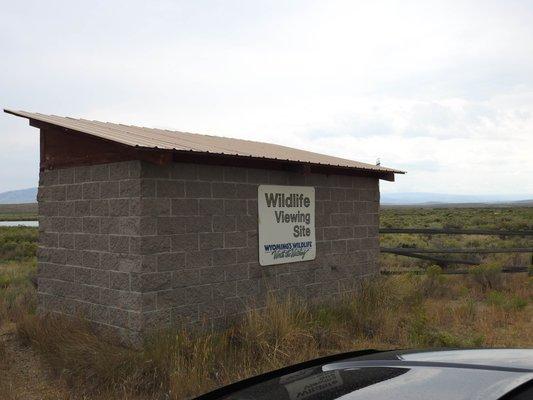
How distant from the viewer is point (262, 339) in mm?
6277

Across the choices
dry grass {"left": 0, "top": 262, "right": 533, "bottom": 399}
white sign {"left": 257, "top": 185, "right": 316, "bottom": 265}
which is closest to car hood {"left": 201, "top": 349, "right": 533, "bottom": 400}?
dry grass {"left": 0, "top": 262, "right": 533, "bottom": 399}

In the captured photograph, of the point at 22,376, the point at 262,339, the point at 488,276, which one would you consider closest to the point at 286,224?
the point at 262,339

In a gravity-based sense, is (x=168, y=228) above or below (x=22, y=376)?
above

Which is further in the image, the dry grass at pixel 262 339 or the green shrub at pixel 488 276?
the green shrub at pixel 488 276

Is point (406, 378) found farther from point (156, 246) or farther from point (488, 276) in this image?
point (488, 276)

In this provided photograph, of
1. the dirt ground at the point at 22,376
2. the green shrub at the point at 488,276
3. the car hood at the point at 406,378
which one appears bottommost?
the dirt ground at the point at 22,376

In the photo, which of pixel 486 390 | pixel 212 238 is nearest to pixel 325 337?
pixel 212 238

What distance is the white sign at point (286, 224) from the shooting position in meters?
7.37

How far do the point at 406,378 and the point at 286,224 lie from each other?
573cm

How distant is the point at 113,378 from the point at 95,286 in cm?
150

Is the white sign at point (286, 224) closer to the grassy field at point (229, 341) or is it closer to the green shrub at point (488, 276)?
the grassy field at point (229, 341)

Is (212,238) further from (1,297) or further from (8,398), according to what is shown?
(1,297)

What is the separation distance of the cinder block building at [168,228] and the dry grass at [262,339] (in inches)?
12.6

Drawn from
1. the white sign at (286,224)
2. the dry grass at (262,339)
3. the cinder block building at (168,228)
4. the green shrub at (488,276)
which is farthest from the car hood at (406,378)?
the green shrub at (488,276)
